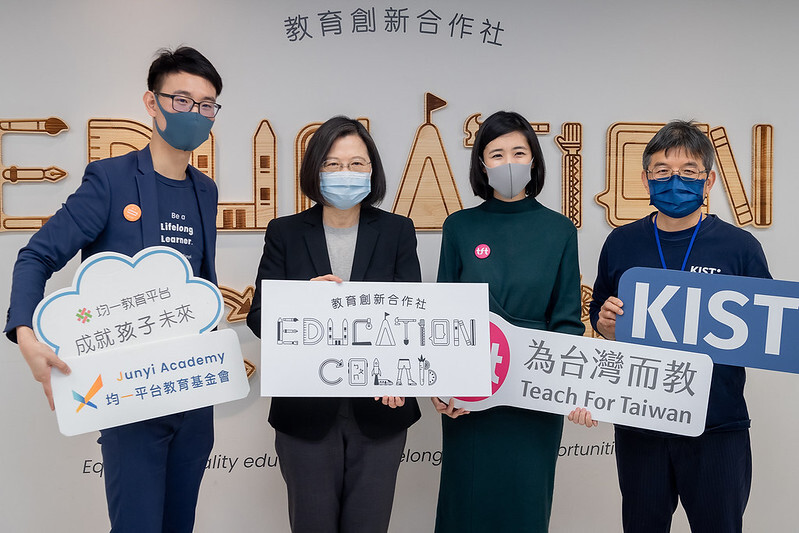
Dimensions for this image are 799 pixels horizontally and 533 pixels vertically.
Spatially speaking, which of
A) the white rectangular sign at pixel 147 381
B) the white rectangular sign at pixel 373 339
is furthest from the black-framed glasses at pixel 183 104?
the white rectangular sign at pixel 147 381

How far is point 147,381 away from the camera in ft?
5.43

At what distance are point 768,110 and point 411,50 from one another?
5.87ft

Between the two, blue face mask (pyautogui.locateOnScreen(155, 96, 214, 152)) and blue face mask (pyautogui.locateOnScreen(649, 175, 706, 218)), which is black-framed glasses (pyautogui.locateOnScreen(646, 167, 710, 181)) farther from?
blue face mask (pyautogui.locateOnScreen(155, 96, 214, 152))

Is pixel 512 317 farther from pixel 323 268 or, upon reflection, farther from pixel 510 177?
pixel 323 268

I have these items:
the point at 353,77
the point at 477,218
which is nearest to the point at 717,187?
the point at 477,218

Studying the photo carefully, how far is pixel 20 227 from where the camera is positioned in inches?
104

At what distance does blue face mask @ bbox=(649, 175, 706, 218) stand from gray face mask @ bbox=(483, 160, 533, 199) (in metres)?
0.42

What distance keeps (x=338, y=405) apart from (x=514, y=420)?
0.59 m

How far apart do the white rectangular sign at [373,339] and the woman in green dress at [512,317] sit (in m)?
0.16

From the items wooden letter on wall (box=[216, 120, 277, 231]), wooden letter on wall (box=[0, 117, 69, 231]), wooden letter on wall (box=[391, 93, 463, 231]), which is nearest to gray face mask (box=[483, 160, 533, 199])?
wooden letter on wall (box=[391, 93, 463, 231])

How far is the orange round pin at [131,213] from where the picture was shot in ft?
5.56

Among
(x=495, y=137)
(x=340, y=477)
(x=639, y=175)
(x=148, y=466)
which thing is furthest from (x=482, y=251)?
(x=639, y=175)

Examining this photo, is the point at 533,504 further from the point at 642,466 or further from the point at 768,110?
the point at 768,110

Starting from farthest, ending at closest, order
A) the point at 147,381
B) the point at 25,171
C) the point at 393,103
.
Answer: the point at 393,103
the point at 25,171
the point at 147,381
